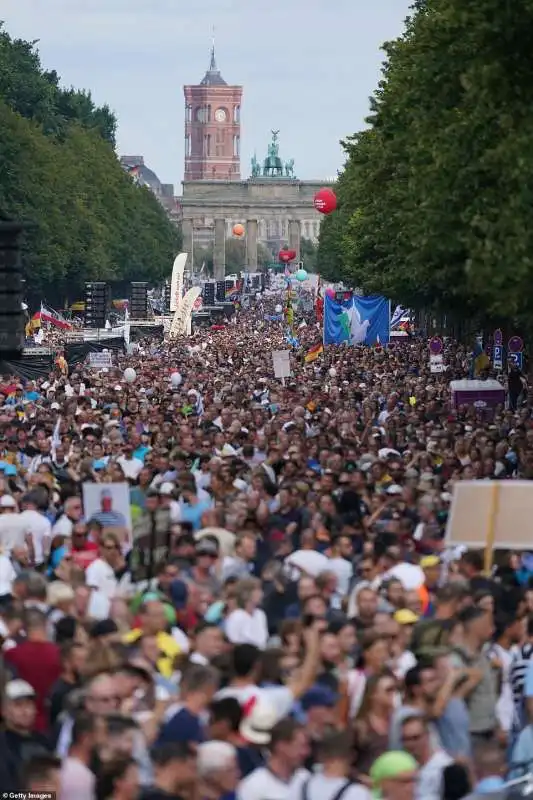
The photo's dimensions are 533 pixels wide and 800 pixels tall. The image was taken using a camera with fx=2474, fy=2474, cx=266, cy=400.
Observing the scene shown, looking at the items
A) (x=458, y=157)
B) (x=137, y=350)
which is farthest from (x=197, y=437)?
(x=137, y=350)

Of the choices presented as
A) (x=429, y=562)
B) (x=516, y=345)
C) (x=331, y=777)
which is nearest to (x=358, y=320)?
(x=516, y=345)

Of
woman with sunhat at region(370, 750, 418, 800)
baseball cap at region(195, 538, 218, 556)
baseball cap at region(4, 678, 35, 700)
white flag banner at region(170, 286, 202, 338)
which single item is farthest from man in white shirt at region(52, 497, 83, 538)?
white flag banner at region(170, 286, 202, 338)

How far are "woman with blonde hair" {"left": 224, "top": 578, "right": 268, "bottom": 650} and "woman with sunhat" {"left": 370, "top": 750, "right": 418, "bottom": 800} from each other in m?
4.03

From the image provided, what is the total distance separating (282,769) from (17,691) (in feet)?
5.80

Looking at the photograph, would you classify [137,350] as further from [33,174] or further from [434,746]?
[434,746]

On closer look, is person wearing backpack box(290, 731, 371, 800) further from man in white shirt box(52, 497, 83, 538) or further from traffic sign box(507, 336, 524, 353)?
traffic sign box(507, 336, 524, 353)

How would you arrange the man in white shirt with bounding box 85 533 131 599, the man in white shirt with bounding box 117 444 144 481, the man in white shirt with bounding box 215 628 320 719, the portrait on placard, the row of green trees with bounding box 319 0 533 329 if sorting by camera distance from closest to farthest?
1. the man in white shirt with bounding box 215 628 320 719
2. the man in white shirt with bounding box 85 533 131 599
3. the portrait on placard
4. the man in white shirt with bounding box 117 444 144 481
5. the row of green trees with bounding box 319 0 533 329

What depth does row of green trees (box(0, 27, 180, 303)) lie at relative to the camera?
312 feet

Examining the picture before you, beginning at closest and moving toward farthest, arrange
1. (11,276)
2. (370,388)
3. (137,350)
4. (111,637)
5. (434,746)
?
(434,746) → (111,637) → (11,276) → (370,388) → (137,350)

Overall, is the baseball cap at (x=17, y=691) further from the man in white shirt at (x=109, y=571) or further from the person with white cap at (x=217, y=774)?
the man in white shirt at (x=109, y=571)

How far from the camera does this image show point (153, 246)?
138 meters

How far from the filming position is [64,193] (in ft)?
348

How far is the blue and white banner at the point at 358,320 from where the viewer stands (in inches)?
2685

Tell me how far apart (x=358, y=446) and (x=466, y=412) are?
10166mm
